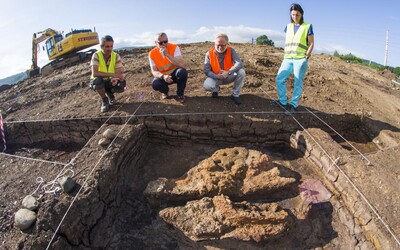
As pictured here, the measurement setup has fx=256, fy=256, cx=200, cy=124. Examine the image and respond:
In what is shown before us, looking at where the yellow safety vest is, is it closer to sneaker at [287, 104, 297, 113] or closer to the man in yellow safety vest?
sneaker at [287, 104, 297, 113]

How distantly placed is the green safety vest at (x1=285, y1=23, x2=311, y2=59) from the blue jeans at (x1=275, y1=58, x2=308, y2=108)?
0.31ft

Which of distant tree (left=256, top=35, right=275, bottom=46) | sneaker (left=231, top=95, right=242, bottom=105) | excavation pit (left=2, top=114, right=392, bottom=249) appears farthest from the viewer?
distant tree (left=256, top=35, right=275, bottom=46)

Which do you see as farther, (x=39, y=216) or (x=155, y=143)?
(x=155, y=143)

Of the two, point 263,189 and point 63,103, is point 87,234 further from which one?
point 63,103

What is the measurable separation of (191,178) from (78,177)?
4.52ft

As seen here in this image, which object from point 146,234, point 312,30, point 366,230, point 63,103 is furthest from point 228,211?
point 63,103

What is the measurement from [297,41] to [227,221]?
292cm

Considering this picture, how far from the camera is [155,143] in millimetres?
4332

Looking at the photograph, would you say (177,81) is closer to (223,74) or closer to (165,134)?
(223,74)

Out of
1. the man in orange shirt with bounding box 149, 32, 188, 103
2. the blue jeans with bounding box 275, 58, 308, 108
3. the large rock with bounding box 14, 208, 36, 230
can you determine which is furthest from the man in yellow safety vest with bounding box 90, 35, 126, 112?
the blue jeans with bounding box 275, 58, 308, 108

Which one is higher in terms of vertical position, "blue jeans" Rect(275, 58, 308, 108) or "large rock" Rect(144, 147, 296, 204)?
"blue jeans" Rect(275, 58, 308, 108)

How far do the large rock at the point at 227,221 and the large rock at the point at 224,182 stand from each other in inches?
8.4

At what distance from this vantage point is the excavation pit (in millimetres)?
2756

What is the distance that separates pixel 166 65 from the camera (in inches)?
171
